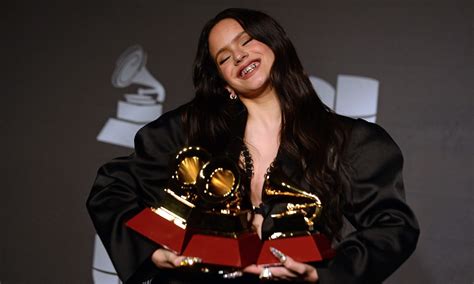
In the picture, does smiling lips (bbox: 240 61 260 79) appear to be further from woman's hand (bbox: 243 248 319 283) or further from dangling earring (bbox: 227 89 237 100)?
woman's hand (bbox: 243 248 319 283)

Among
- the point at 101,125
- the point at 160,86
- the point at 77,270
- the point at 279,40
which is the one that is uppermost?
the point at 279,40

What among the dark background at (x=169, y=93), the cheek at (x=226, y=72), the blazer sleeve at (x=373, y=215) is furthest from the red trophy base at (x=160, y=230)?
the dark background at (x=169, y=93)

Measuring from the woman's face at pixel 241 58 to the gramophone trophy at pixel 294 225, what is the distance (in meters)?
0.23

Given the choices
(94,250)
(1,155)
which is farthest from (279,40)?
(1,155)

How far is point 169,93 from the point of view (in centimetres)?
251

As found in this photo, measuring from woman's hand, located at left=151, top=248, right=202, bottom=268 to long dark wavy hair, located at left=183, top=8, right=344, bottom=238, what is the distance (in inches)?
12.2

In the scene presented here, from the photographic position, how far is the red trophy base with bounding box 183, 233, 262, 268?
1264 millimetres

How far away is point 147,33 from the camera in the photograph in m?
2.55

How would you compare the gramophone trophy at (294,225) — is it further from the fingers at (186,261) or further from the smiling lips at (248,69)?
the smiling lips at (248,69)

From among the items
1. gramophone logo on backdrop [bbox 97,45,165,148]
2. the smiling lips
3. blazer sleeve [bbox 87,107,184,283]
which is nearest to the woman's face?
the smiling lips

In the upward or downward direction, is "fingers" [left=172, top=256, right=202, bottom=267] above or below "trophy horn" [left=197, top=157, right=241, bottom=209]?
below

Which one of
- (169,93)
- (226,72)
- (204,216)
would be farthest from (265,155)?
(169,93)

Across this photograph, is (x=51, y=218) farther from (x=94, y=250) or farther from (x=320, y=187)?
(x=320, y=187)

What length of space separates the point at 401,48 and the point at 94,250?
1.30m
